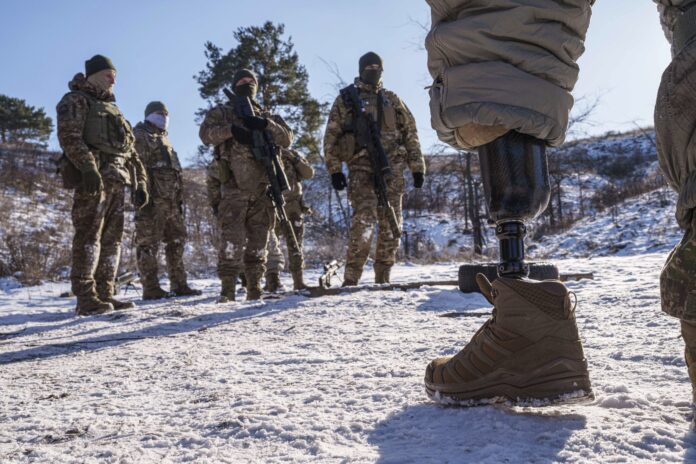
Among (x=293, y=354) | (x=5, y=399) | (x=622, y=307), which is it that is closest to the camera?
(x=5, y=399)

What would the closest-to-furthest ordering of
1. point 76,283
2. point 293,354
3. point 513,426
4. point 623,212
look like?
point 513,426
point 293,354
point 76,283
point 623,212

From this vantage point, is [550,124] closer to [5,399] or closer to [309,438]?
[309,438]

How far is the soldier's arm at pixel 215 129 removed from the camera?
15.9 feet

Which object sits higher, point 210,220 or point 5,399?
point 210,220

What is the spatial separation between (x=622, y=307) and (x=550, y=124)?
186 cm

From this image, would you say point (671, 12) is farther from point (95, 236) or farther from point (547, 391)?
point (95, 236)

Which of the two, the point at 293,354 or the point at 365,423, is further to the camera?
the point at 293,354

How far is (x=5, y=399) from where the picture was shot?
151 centimetres

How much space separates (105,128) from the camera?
4.55 m

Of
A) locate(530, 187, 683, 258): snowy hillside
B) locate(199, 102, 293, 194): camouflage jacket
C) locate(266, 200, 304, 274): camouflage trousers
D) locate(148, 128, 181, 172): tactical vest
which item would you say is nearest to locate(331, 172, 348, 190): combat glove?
locate(199, 102, 293, 194): camouflage jacket

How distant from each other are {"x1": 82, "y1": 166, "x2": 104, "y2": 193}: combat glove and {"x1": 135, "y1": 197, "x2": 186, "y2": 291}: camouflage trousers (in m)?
1.90

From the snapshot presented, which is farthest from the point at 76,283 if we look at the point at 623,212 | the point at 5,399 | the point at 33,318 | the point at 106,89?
the point at 623,212

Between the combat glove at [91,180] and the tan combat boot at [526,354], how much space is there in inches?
155

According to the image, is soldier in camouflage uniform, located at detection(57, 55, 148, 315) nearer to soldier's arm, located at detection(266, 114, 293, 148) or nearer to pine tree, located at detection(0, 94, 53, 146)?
soldier's arm, located at detection(266, 114, 293, 148)
